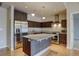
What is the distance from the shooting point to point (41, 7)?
3271mm

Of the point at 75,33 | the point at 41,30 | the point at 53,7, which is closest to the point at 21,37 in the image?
the point at 41,30

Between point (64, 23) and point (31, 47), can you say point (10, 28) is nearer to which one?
point (31, 47)

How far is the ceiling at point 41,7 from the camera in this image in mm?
3170

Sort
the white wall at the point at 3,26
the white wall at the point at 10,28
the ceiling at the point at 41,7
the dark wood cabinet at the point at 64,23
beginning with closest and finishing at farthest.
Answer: the ceiling at the point at 41,7 → the white wall at the point at 10,28 → the dark wood cabinet at the point at 64,23 → the white wall at the point at 3,26

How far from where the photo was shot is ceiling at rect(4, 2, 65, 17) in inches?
125

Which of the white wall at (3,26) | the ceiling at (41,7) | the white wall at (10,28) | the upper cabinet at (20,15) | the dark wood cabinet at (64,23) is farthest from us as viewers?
the white wall at (3,26)

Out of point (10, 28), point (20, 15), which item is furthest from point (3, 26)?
point (20, 15)

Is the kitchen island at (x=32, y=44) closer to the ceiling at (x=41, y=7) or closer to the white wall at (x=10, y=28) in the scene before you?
the white wall at (x=10, y=28)

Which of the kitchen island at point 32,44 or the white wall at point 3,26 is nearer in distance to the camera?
the kitchen island at point 32,44

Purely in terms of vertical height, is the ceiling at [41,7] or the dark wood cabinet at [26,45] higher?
the ceiling at [41,7]

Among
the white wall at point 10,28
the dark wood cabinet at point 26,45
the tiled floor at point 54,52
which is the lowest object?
the tiled floor at point 54,52

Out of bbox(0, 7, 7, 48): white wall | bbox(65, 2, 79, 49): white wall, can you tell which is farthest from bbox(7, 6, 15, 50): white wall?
bbox(65, 2, 79, 49): white wall

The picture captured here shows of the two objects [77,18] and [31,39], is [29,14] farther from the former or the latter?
[77,18]

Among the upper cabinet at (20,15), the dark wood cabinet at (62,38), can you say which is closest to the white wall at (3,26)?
the upper cabinet at (20,15)
